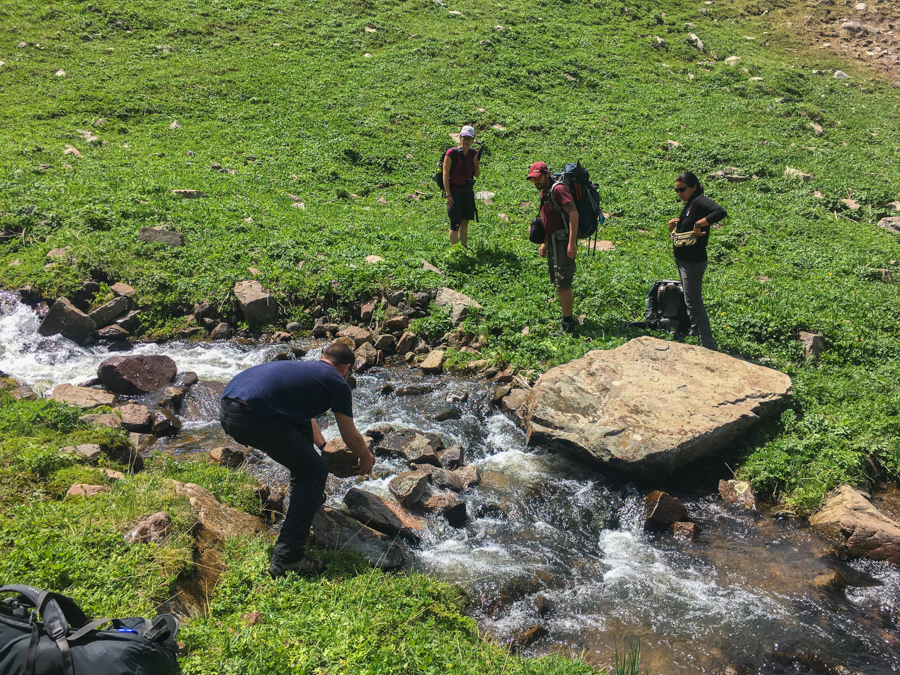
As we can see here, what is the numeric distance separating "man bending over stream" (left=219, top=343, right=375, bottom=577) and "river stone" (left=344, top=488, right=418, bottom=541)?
1044 mm

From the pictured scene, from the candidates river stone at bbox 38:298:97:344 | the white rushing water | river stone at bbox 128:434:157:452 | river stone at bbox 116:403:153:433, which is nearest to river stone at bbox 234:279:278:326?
river stone at bbox 38:298:97:344

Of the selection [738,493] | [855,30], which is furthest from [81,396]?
[855,30]

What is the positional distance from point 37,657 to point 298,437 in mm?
2136

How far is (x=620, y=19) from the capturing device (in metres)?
28.4

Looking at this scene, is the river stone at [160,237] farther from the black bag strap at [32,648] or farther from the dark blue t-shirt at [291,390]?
the black bag strap at [32,648]

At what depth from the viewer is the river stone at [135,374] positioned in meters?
8.52

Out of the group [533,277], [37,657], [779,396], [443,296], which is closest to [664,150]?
[533,277]

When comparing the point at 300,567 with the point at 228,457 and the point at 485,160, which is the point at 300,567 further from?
the point at 485,160

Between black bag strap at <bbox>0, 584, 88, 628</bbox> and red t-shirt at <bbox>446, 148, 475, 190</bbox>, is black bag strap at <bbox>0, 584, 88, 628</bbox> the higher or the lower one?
the lower one

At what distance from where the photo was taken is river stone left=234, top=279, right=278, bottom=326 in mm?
10320

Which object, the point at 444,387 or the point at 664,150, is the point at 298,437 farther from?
the point at 664,150

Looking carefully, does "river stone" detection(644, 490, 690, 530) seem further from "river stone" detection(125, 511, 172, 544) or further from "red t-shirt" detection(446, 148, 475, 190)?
"red t-shirt" detection(446, 148, 475, 190)

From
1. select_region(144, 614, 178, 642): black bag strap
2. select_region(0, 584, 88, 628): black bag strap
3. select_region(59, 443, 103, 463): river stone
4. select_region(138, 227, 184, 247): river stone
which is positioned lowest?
select_region(59, 443, 103, 463): river stone

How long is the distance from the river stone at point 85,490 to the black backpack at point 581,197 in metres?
7.01
